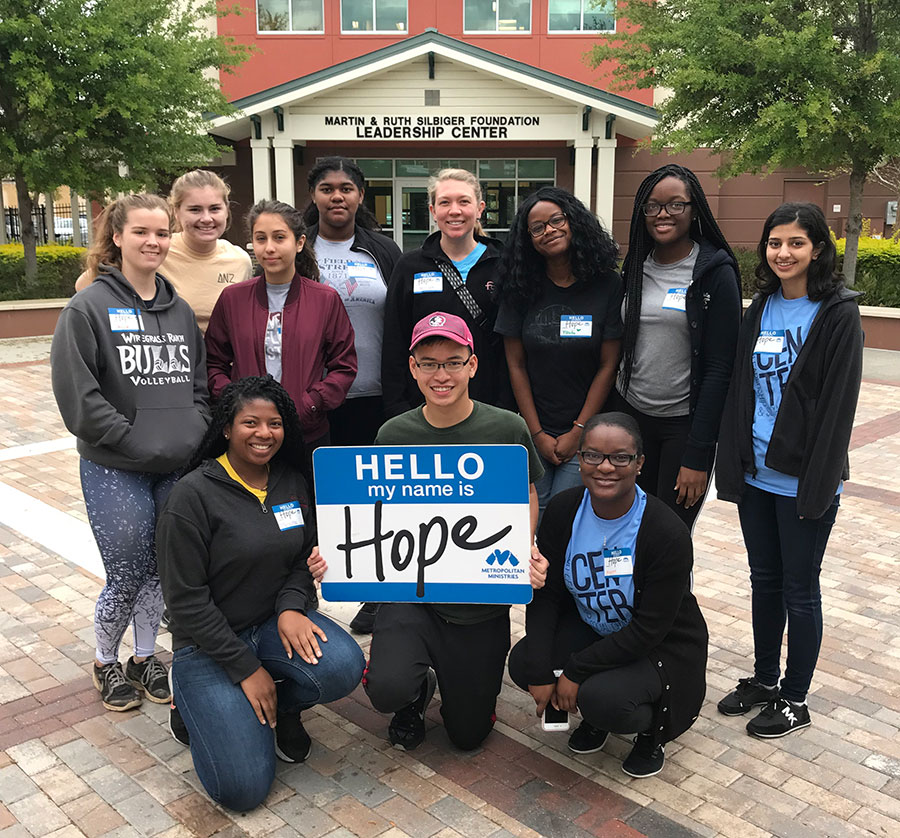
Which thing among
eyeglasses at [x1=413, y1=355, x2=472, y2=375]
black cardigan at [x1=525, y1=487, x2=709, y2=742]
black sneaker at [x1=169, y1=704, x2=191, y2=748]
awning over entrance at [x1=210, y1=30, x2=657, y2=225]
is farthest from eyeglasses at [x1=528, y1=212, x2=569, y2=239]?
awning over entrance at [x1=210, y1=30, x2=657, y2=225]

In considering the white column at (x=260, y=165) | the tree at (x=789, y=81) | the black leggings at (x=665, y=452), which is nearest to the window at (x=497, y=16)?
the tree at (x=789, y=81)

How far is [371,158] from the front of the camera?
837 inches

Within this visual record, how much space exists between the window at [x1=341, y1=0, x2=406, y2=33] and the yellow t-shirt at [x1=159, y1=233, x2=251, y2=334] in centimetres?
1945

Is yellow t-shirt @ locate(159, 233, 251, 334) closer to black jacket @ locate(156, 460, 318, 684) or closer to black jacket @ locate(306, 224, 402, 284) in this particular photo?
black jacket @ locate(306, 224, 402, 284)

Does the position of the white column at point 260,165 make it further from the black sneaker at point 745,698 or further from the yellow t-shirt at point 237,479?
the black sneaker at point 745,698

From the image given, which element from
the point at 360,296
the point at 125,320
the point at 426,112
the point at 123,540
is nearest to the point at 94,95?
the point at 426,112

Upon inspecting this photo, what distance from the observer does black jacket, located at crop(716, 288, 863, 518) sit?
10.3 ft

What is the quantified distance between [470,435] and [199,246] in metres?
1.80

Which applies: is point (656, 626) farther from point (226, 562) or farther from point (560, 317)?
point (226, 562)

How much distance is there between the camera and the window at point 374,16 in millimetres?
21391

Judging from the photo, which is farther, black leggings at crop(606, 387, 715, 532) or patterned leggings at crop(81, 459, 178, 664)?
black leggings at crop(606, 387, 715, 532)

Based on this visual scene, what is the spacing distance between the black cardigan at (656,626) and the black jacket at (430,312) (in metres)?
1.02

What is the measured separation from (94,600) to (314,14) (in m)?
20.1

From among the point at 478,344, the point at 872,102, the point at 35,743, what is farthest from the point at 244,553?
the point at 872,102
